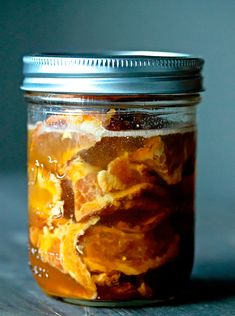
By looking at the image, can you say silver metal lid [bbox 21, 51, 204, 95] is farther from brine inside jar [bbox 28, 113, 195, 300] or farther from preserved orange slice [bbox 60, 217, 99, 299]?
Result: preserved orange slice [bbox 60, 217, 99, 299]

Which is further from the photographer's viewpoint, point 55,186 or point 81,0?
point 81,0

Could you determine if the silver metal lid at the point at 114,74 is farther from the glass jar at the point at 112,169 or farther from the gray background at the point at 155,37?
the gray background at the point at 155,37

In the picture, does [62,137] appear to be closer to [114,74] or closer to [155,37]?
[114,74]

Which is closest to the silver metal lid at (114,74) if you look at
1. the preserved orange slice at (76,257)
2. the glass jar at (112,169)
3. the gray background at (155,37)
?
the glass jar at (112,169)

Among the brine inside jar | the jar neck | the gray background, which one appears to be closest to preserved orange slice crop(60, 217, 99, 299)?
the brine inside jar

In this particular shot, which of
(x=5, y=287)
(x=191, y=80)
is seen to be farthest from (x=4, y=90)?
(x=191, y=80)

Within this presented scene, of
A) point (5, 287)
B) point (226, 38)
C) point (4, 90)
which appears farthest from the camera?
point (4, 90)

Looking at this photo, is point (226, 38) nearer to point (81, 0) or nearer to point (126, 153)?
point (81, 0)

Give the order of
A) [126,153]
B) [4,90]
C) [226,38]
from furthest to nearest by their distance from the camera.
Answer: [4,90], [226,38], [126,153]
